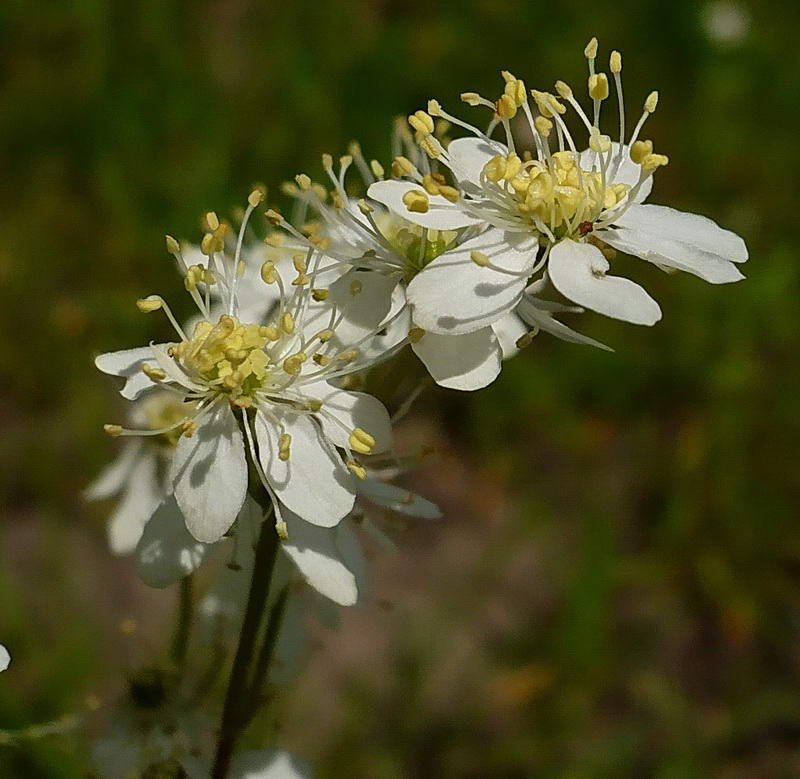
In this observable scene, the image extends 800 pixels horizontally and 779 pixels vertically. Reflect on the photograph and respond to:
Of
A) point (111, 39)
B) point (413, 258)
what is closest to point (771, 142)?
point (111, 39)

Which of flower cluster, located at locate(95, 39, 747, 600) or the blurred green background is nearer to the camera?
flower cluster, located at locate(95, 39, 747, 600)

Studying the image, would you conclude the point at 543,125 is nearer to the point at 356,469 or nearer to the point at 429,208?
the point at 429,208

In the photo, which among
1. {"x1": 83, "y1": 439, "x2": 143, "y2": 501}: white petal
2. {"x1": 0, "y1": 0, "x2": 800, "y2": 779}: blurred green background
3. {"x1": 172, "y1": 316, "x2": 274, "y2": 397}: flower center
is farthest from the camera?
{"x1": 0, "y1": 0, "x2": 800, "y2": 779}: blurred green background

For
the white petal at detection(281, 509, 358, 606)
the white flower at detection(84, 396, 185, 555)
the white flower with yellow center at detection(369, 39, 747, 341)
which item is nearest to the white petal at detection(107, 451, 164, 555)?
the white flower at detection(84, 396, 185, 555)

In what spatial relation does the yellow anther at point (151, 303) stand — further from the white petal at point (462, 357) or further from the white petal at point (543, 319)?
the white petal at point (543, 319)

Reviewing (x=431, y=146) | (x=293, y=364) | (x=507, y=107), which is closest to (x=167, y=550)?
(x=293, y=364)

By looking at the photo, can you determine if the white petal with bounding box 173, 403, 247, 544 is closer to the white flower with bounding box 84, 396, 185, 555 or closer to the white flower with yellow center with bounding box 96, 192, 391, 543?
the white flower with yellow center with bounding box 96, 192, 391, 543
